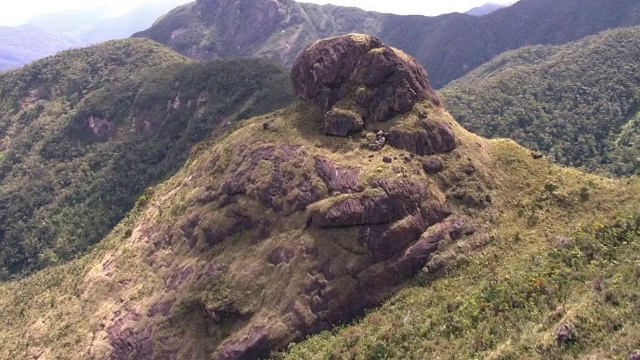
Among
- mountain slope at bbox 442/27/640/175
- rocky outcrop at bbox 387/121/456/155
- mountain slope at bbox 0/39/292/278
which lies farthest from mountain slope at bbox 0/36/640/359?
mountain slope at bbox 442/27/640/175

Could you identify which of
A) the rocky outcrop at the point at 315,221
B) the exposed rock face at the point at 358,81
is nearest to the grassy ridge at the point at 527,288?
the rocky outcrop at the point at 315,221

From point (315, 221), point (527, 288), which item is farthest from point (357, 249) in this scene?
point (527, 288)

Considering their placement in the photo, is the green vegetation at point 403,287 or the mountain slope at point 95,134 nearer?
the green vegetation at point 403,287

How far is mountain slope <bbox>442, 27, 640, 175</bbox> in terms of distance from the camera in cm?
12675

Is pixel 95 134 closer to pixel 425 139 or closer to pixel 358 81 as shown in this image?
pixel 358 81

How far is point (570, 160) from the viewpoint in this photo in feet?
411

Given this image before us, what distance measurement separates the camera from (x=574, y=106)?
145 metres

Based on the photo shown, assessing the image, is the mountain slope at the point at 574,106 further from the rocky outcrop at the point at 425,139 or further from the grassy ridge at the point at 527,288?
the rocky outcrop at the point at 425,139

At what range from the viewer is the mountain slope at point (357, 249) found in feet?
128

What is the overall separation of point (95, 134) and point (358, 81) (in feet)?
374

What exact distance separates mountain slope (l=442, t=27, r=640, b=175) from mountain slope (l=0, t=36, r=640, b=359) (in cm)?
7831

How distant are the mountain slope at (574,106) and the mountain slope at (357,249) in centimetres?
7831

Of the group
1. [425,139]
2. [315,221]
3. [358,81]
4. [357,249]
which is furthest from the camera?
[358,81]

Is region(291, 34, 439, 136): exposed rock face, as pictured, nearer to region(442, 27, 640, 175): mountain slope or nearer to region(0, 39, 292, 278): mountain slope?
region(0, 39, 292, 278): mountain slope
